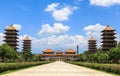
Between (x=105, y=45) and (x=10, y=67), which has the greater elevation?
(x=105, y=45)

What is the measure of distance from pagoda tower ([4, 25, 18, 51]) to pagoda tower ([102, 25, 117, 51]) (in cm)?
4751

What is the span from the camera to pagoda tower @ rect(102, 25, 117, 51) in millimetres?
160175

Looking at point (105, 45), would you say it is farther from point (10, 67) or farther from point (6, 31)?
point (10, 67)

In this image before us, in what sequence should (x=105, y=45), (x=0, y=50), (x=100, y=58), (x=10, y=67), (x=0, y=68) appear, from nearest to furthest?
(x=0, y=68) → (x=10, y=67) → (x=0, y=50) → (x=100, y=58) → (x=105, y=45)

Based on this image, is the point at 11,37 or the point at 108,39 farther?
the point at 11,37

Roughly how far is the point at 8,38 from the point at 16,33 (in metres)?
6.35

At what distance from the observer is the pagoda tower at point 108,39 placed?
526ft

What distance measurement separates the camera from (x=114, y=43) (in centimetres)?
16125

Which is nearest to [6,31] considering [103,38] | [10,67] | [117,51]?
[103,38]

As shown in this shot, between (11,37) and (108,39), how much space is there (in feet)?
174

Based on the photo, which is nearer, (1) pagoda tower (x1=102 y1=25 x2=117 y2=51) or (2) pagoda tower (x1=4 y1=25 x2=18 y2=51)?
(1) pagoda tower (x1=102 y1=25 x2=117 y2=51)

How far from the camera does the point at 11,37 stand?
166000 mm

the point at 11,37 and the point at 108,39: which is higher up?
the point at 11,37

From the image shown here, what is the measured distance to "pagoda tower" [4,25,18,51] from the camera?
162 meters
